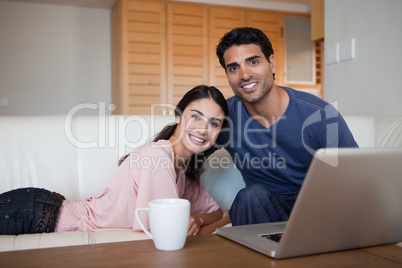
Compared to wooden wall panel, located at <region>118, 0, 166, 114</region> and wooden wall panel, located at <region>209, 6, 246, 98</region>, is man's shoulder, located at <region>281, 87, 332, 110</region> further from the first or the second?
wooden wall panel, located at <region>209, 6, 246, 98</region>

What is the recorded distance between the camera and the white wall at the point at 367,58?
203 centimetres

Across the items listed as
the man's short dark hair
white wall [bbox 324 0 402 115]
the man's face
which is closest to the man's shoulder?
the man's face

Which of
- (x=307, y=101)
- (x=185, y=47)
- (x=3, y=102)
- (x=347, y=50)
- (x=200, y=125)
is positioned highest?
(x=185, y=47)

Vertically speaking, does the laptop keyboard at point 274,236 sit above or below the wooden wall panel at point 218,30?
below

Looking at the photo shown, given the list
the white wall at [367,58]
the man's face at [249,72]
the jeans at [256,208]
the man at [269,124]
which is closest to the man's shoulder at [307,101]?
the man at [269,124]

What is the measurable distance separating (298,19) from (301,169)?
13.0ft

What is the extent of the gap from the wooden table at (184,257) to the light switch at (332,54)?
6.16ft

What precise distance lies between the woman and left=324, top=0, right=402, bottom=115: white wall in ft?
3.51

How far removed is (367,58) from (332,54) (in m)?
0.31

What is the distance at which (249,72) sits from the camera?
164cm

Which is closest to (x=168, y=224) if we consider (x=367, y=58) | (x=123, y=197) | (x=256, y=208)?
(x=256, y=208)

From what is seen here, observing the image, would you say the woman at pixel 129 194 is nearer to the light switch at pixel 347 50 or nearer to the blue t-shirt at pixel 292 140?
the blue t-shirt at pixel 292 140

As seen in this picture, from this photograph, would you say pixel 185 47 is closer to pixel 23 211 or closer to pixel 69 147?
pixel 69 147

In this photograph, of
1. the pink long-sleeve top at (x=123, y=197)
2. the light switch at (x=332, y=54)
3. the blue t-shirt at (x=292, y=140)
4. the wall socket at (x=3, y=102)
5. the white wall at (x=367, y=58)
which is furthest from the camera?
the wall socket at (x=3, y=102)
